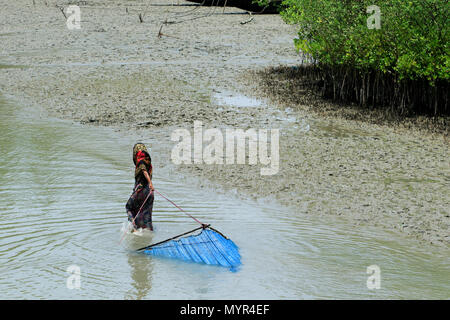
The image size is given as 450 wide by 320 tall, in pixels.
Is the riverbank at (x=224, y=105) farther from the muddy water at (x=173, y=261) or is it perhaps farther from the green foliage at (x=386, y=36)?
the green foliage at (x=386, y=36)

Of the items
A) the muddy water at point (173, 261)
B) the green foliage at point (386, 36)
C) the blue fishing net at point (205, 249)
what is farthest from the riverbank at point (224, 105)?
the blue fishing net at point (205, 249)

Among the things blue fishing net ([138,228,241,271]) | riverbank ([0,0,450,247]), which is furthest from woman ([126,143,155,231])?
riverbank ([0,0,450,247])

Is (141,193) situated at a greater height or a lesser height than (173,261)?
greater

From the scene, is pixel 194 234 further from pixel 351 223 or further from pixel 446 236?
pixel 446 236

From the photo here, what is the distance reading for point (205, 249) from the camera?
798cm

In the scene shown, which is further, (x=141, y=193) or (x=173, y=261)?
(x=141, y=193)

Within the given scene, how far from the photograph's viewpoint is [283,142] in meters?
13.7

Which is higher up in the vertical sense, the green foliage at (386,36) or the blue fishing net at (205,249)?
the green foliage at (386,36)

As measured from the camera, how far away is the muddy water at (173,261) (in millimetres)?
7332

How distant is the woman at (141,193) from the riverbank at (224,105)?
2.21 metres

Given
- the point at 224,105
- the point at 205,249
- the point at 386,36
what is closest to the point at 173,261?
the point at 205,249

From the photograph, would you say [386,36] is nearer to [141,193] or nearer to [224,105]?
[224,105]

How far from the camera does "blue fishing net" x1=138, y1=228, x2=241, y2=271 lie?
7.91 m

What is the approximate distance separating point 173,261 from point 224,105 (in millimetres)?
9551
